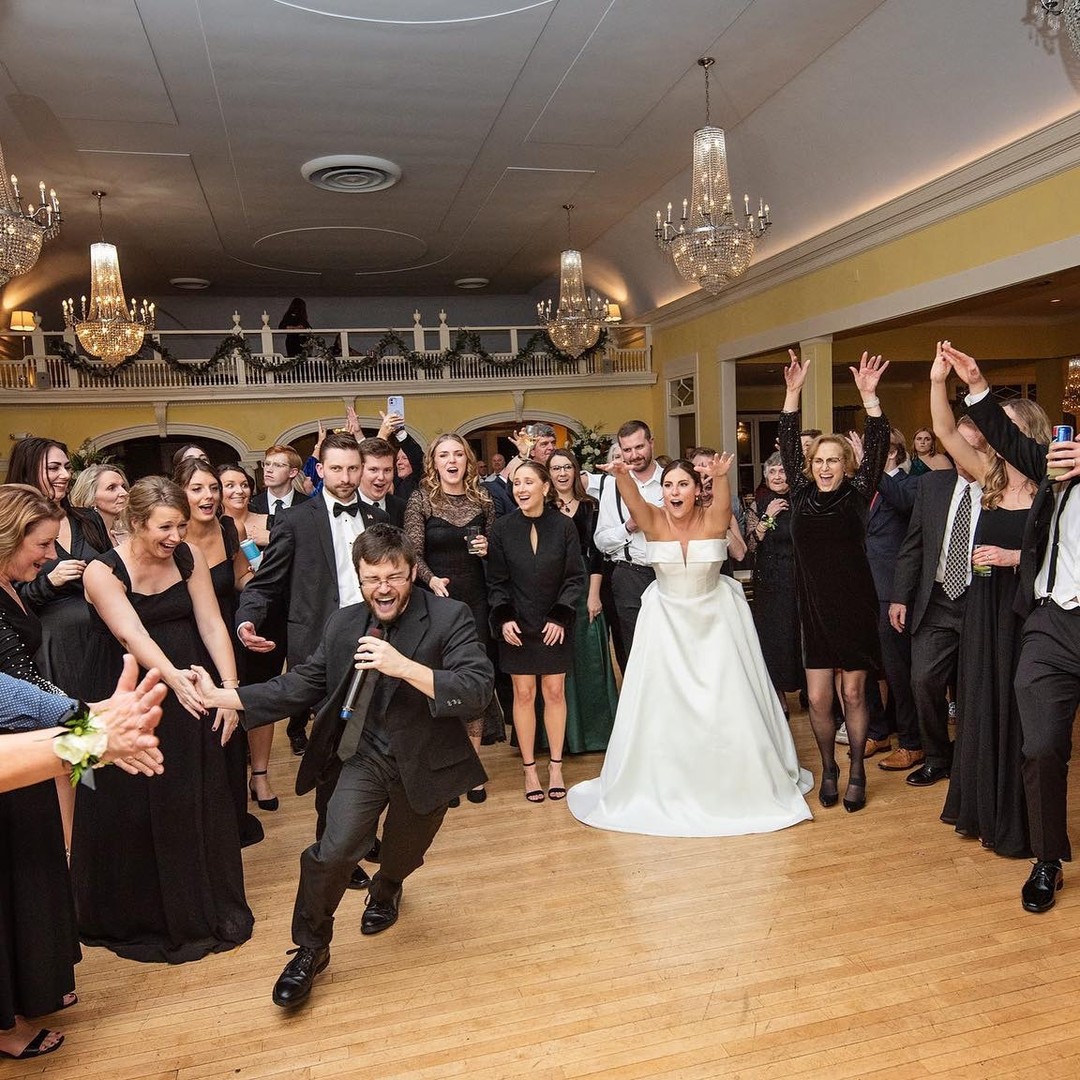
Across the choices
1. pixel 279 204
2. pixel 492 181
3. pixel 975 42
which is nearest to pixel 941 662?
pixel 975 42

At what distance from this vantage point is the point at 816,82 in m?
7.58

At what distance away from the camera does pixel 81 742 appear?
5.76ft

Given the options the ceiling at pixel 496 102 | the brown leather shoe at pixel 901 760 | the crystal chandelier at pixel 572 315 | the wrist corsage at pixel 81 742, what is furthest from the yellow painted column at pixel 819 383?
the wrist corsage at pixel 81 742

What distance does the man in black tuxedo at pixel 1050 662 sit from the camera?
9.82 feet

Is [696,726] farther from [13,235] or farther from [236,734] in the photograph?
[13,235]

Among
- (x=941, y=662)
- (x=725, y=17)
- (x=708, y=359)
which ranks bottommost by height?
(x=941, y=662)

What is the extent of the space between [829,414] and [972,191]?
114 inches

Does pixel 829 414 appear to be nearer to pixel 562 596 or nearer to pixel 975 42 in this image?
pixel 975 42

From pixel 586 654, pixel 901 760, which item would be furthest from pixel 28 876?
pixel 901 760

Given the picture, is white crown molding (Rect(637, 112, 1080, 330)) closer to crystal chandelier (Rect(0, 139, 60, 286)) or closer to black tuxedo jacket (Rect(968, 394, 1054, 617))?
black tuxedo jacket (Rect(968, 394, 1054, 617))

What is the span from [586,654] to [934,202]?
5.22 metres

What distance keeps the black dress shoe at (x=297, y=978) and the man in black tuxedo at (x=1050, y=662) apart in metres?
2.39

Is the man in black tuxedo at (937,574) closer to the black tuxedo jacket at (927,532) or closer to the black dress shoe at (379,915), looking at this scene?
the black tuxedo jacket at (927,532)

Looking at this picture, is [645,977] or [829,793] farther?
[829,793]
